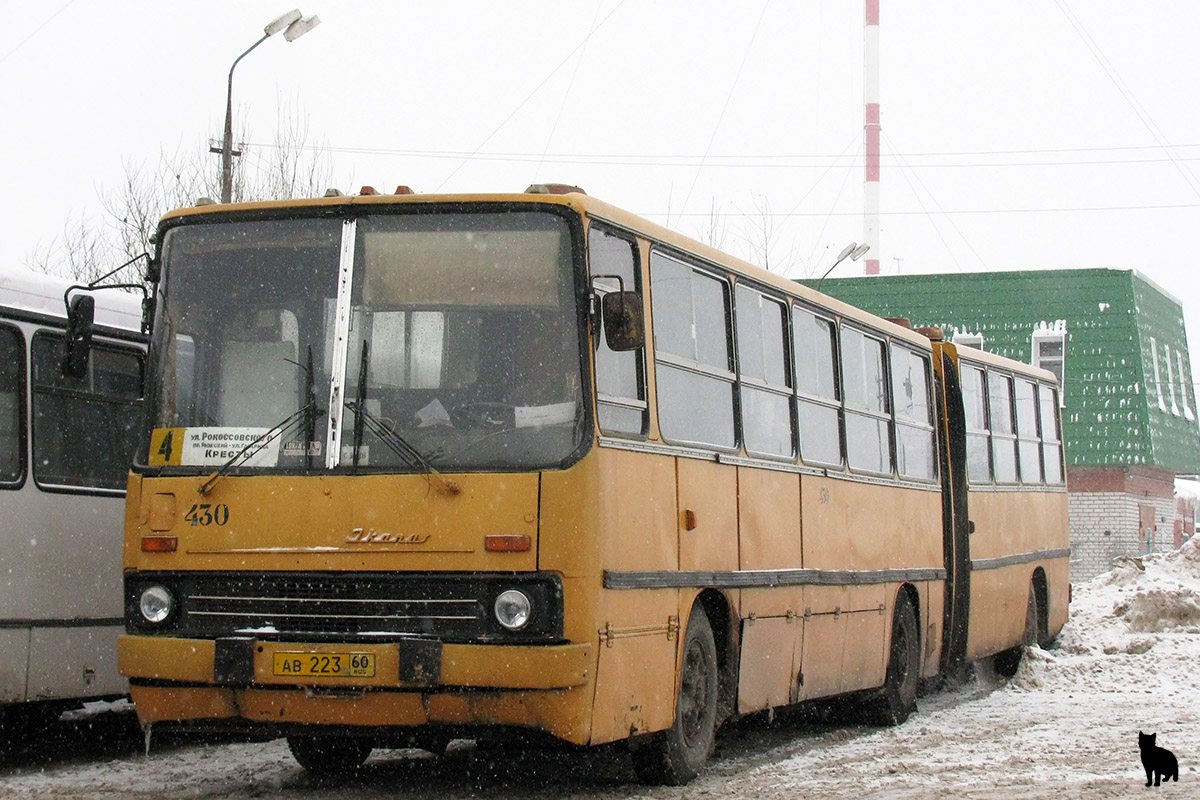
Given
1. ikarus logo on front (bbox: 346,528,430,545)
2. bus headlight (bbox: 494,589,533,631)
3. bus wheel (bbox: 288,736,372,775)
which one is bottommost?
bus wheel (bbox: 288,736,372,775)

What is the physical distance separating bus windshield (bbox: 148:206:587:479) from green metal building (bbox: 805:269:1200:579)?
31.2 metres

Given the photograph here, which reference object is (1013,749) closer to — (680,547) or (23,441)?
(680,547)

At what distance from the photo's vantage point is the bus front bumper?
309 inches

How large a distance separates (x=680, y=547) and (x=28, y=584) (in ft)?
12.5

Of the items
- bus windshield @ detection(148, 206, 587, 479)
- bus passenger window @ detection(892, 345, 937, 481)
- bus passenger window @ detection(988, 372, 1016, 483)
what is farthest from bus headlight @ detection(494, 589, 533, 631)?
bus passenger window @ detection(988, 372, 1016, 483)

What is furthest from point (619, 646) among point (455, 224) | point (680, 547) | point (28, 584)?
point (28, 584)

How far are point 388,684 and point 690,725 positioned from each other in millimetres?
2122

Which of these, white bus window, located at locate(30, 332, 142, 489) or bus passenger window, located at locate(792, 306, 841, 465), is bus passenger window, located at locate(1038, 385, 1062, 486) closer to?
bus passenger window, located at locate(792, 306, 841, 465)

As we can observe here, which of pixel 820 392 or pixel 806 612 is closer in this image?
pixel 806 612

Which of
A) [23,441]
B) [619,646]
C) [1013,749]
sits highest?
[23,441]

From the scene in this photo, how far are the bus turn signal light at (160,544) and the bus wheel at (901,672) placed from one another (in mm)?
6343

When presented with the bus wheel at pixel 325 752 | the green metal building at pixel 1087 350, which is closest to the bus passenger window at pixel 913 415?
the bus wheel at pixel 325 752

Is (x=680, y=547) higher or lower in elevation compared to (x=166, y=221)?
lower

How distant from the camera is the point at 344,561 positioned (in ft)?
26.6
